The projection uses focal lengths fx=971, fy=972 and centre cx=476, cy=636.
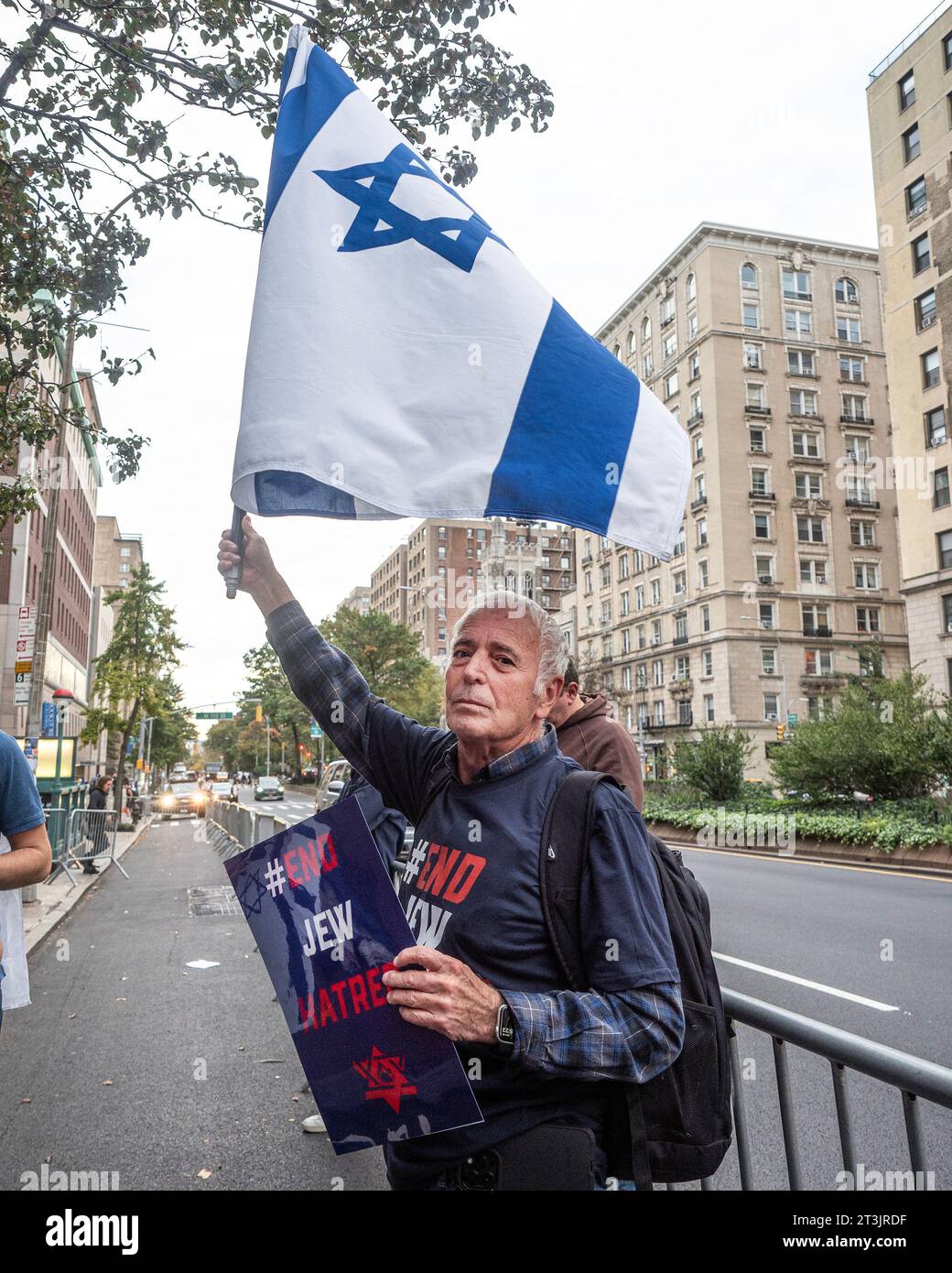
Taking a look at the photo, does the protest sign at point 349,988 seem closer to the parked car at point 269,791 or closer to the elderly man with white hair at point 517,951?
the elderly man with white hair at point 517,951

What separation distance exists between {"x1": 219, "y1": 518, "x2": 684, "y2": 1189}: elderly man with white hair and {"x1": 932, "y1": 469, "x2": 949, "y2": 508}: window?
144 feet

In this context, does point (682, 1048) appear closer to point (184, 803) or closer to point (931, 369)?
point (931, 369)

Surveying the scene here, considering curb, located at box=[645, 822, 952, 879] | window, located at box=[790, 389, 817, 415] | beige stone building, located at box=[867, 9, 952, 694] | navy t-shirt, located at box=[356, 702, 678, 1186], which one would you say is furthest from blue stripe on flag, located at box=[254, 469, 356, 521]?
window, located at box=[790, 389, 817, 415]

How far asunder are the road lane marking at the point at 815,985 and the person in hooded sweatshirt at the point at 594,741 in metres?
3.74

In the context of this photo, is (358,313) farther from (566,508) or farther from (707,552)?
(707,552)

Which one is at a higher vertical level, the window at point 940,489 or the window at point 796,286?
the window at point 796,286

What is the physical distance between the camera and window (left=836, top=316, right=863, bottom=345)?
228ft

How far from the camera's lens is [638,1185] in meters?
1.84

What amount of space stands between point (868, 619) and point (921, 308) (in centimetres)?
2784

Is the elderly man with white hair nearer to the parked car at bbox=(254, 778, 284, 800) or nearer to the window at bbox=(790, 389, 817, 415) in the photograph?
the window at bbox=(790, 389, 817, 415)

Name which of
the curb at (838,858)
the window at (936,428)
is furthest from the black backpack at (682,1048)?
the window at (936,428)

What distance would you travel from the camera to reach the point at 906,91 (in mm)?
44406

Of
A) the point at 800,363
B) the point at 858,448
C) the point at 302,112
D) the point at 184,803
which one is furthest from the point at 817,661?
the point at 302,112

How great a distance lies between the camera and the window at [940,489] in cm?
4126
